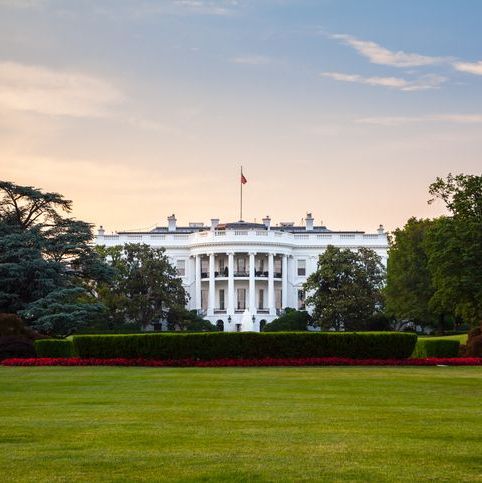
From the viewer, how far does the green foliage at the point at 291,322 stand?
9525 centimetres

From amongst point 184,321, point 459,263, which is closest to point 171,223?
point 184,321

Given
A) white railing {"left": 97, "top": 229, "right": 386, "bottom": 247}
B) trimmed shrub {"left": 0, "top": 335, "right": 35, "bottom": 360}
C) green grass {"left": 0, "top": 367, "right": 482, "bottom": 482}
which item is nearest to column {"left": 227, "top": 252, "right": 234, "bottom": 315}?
white railing {"left": 97, "top": 229, "right": 386, "bottom": 247}

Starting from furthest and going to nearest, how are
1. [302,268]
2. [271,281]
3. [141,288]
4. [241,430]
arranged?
[302,268] → [271,281] → [141,288] → [241,430]

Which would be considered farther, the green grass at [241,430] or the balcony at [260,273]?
the balcony at [260,273]

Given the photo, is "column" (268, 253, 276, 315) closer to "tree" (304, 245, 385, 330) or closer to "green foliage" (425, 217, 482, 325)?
"tree" (304, 245, 385, 330)

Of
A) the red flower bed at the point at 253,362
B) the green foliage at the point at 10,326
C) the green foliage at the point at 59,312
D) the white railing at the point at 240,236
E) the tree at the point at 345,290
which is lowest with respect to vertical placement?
the red flower bed at the point at 253,362

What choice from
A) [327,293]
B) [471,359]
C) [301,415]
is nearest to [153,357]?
[471,359]

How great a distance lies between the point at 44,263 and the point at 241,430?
3668cm

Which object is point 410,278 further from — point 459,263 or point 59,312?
point 59,312

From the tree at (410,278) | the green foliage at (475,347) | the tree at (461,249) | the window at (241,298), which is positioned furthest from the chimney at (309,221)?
the green foliage at (475,347)

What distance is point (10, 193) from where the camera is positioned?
52.4m

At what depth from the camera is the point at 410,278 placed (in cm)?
7881

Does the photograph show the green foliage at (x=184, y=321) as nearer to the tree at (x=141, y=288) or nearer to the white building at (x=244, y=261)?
the tree at (x=141, y=288)

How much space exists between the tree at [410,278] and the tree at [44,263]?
3190 cm
